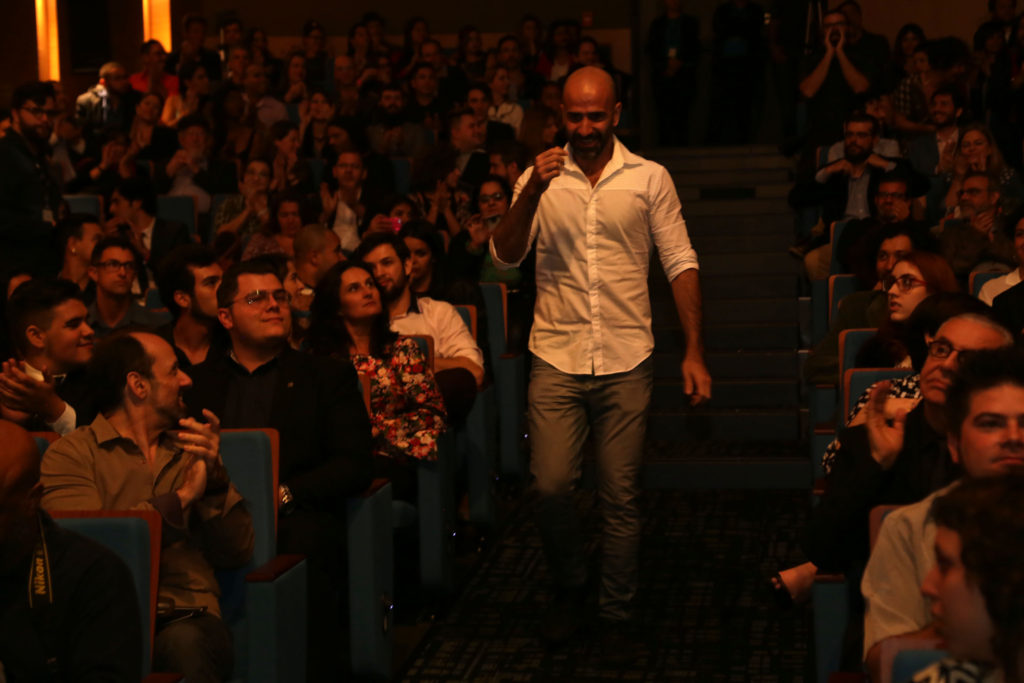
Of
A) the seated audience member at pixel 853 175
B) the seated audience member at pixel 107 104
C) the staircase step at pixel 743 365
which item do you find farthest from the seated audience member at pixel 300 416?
the seated audience member at pixel 107 104

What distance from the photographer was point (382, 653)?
297 cm

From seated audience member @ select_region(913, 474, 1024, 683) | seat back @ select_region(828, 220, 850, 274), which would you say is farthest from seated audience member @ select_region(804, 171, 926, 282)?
seated audience member @ select_region(913, 474, 1024, 683)

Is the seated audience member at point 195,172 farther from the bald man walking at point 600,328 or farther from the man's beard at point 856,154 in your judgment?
the bald man walking at point 600,328

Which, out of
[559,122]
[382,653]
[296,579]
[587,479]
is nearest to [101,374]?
[296,579]

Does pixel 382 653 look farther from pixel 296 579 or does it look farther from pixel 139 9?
pixel 139 9

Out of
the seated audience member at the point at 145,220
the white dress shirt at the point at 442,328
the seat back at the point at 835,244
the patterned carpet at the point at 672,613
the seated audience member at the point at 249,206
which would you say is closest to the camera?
the patterned carpet at the point at 672,613

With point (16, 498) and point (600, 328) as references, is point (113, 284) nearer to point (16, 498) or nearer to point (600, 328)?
point (600, 328)

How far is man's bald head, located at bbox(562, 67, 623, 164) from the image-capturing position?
122 inches

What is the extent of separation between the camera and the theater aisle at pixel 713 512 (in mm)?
3174

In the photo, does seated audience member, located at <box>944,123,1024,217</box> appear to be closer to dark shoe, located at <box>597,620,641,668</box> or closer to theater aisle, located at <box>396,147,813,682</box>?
theater aisle, located at <box>396,147,813,682</box>

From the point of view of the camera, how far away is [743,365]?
568cm

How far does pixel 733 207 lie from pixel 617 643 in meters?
4.40

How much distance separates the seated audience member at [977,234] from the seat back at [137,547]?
3456 mm

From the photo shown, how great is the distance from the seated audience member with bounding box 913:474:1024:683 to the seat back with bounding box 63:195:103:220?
591 cm
